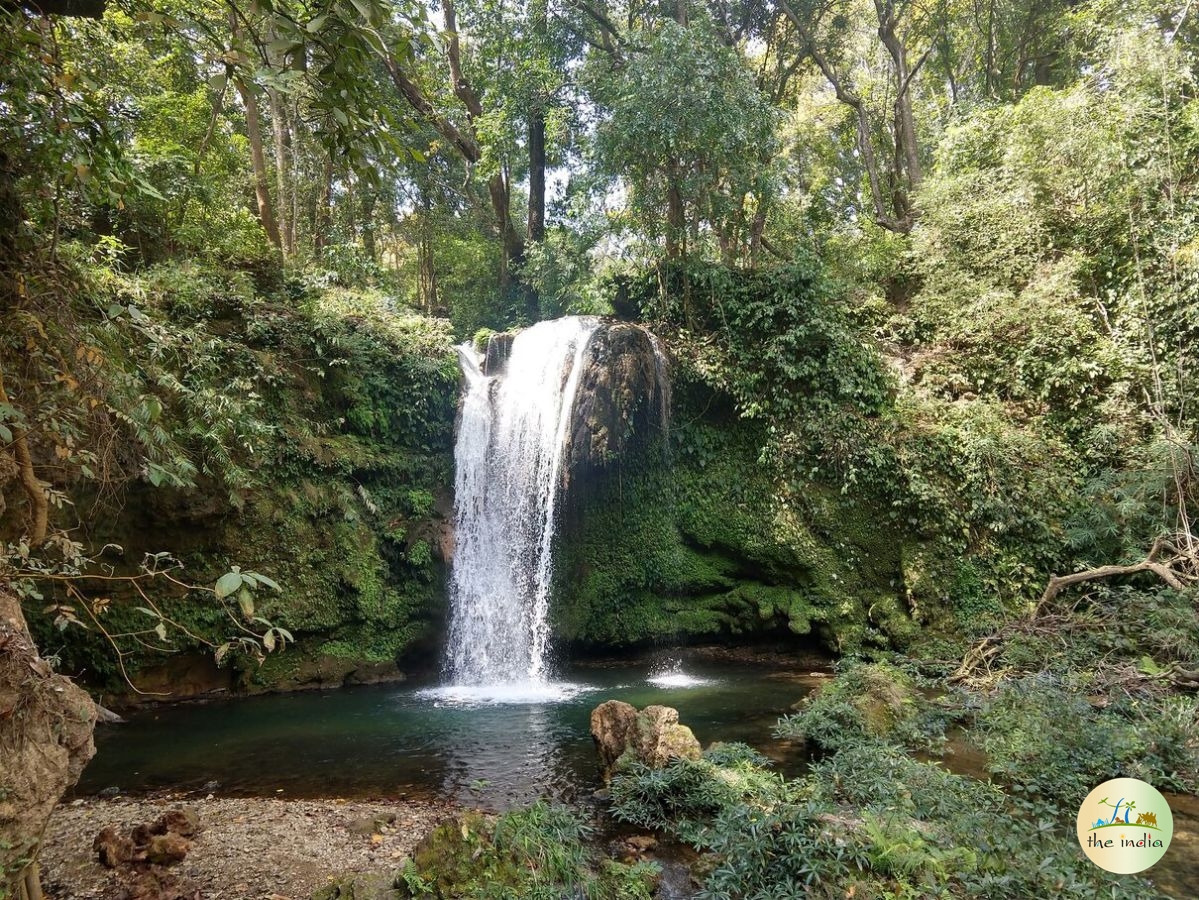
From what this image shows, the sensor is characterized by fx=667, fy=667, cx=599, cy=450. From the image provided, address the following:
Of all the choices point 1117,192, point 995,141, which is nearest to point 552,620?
point 1117,192

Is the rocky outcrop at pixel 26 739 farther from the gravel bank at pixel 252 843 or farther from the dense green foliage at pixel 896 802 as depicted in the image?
the dense green foliage at pixel 896 802

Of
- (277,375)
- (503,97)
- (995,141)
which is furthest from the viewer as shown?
(503,97)

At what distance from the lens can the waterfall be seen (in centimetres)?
1021

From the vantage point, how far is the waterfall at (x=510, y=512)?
10211 mm

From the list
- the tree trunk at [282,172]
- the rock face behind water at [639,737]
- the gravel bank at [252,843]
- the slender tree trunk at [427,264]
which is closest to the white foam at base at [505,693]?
the rock face behind water at [639,737]

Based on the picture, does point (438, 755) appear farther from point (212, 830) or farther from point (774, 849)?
point (774, 849)

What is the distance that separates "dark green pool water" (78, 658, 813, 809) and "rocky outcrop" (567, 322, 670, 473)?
3.50 metres

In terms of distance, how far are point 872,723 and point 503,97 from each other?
14159 mm

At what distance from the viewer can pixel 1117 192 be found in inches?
417

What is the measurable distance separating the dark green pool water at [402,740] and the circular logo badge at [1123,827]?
2404 millimetres

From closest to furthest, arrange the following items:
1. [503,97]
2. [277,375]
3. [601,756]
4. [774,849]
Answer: [774,849] → [601,756] → [277,375] → [503,97]

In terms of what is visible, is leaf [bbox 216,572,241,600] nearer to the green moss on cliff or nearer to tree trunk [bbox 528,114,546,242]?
the green moss on cliff

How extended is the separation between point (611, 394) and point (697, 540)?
2.83 m

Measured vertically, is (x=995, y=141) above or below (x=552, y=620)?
above
